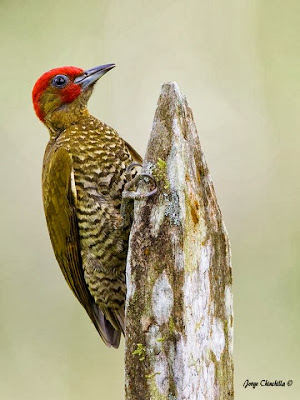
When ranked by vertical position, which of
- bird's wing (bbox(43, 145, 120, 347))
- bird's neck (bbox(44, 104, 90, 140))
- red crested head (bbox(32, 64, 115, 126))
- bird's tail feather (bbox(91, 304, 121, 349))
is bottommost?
bird's tail feather (bbox(91, 304, 121, 349))

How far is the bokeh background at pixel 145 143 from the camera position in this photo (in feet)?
14.4

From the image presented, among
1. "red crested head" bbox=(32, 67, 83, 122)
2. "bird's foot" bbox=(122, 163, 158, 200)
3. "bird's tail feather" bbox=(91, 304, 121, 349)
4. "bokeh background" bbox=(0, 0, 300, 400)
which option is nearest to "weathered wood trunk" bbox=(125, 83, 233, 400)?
"bird's foot" bbox=(122, 163, 158, 200)

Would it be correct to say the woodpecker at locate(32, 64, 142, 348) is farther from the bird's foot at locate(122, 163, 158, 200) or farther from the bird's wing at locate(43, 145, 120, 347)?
the bird's foot at locate(122, 163, 158, 200)

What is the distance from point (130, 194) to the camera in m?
2.97

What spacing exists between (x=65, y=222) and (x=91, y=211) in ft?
0.44

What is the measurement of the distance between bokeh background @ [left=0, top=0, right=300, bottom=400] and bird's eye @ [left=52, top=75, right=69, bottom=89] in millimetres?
848

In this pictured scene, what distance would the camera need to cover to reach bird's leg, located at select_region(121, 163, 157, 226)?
267 centimetres

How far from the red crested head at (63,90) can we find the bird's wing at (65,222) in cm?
23

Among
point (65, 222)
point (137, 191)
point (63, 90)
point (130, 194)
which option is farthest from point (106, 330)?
point (63, 90)

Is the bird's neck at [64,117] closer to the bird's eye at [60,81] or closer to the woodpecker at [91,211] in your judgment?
the woodpecker at [91,211]

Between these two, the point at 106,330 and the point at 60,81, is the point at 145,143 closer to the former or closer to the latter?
the point at 60,81

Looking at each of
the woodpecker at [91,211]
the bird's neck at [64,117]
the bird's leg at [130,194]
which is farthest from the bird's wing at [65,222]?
the bird's leg at [130,194]

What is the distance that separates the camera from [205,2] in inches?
217

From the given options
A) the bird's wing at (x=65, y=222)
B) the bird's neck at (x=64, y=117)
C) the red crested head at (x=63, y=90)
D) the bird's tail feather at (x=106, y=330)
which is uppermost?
the red crested head at (x=63, y=90)
